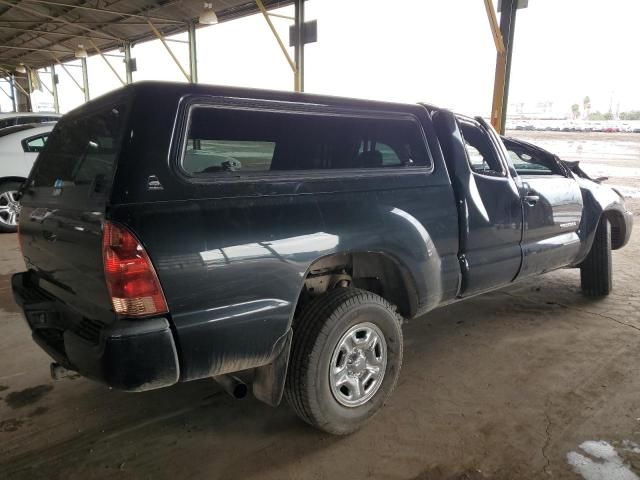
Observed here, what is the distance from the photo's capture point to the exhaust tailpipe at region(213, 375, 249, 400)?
7.33 ft

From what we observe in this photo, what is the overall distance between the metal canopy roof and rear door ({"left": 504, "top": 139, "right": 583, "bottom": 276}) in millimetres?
10245

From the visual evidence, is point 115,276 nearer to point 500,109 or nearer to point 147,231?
point 147,231

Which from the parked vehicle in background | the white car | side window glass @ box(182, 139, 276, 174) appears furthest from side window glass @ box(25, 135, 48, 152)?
side window glass @ box(182, 139, 276, 174)

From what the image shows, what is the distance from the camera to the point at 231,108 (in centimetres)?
211

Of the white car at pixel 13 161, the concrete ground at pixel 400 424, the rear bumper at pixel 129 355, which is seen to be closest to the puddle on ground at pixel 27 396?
the concrete ground at pixel 400 424

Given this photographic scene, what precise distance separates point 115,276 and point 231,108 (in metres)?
0.89

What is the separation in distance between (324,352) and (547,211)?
7.89ft

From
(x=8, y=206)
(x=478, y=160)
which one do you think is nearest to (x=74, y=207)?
(x=478, y=160)

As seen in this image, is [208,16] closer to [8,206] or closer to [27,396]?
[8,206]

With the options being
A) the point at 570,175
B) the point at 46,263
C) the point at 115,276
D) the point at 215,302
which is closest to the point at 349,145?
the point at 215,302

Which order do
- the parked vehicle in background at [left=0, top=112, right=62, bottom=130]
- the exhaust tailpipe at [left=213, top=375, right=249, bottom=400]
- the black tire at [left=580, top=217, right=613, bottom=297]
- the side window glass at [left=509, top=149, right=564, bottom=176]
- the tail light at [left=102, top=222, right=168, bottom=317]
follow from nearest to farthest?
the tail light at [left=102, top=222, right=168, bottom=317] < the exhaust tailpipe at [left=213, top=375, right=249, bottom=400] < the side window glass at [left=509, top=149, right=564, bottom=176] < the black tire at [left=580, top=217, right=613, bottom=297] < the parked vehicle in background at [left=0, top=112, right=62, bottom=130]

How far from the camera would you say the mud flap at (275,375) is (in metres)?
2.17

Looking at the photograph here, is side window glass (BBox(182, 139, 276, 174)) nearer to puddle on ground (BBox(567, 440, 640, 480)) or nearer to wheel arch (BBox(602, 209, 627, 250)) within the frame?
puddle on ground (BBox(567, 440, 640, 480))

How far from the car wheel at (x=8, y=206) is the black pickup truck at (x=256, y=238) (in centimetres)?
520
